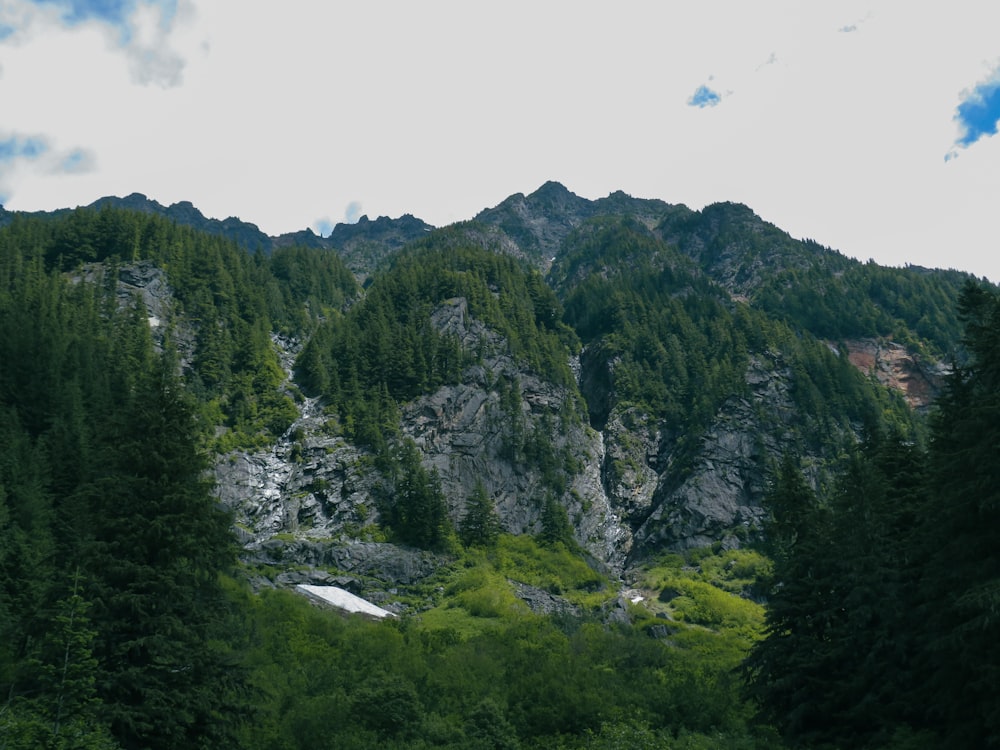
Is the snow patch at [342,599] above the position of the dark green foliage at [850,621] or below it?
below

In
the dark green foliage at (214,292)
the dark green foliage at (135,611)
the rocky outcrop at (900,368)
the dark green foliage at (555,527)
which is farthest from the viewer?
the rocky outcrop at (900,368)

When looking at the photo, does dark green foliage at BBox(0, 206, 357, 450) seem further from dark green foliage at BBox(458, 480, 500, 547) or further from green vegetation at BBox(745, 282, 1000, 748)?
green vegetation at BBox(745, 282, 1000, 748)

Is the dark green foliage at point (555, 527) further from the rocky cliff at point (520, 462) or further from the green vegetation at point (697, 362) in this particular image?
the green vegetation at point (697, 362)

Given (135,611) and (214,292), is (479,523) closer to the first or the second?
(214,292)

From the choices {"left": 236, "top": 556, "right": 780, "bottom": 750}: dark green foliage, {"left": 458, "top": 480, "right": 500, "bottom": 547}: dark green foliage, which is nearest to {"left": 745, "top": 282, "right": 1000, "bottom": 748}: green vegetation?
{"left": 236, "top": 556, "right": 780, "bottom": 750}: dark green foliage

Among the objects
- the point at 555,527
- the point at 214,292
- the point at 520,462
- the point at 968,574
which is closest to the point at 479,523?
the point at 555,527

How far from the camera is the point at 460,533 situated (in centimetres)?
9344

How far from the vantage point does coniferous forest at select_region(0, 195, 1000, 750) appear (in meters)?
23.6

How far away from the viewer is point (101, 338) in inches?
3713

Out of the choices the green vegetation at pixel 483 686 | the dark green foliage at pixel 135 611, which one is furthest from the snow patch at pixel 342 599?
the dark green foliage at pixel 135 611

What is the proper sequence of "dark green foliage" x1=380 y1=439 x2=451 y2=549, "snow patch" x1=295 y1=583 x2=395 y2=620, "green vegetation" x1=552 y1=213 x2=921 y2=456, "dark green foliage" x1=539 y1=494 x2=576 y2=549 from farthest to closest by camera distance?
1. "green vegetation" x1=552 y1=213 x2=921 y2=456
2. "dark green foliage" x1=539 y1=494 x2=576 y2=549
3. "dark green foliage" x1=380 y1=439 x2=451 y2=549
4. "snow patch" x1=295 y1=583 x2=395 y2=620

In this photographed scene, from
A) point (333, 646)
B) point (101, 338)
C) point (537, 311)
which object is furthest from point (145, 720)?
point (537, 311)

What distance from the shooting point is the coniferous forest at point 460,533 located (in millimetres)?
23625

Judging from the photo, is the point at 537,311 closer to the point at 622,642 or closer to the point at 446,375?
the point at 446,375
